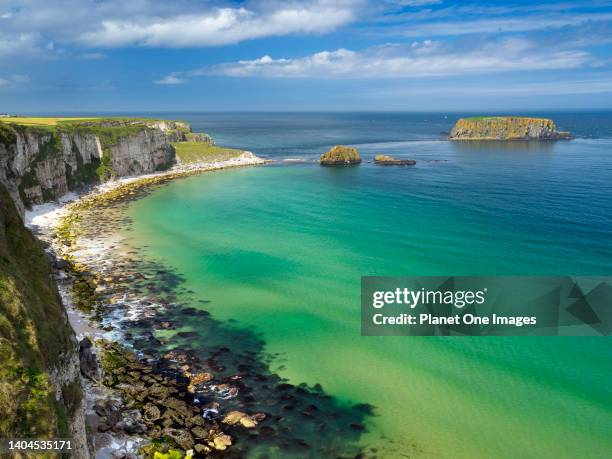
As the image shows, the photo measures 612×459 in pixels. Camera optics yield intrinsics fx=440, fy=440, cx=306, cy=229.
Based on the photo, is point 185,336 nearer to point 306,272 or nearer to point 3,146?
point 306,272

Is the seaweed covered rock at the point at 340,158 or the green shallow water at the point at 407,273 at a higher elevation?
the seaweed covered rock at the point at 340,158

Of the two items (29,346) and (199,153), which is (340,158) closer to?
(199,153)

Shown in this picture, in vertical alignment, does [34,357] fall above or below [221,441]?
above

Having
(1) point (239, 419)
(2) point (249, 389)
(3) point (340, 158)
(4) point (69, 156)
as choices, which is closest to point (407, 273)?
(2) point (249, 389)

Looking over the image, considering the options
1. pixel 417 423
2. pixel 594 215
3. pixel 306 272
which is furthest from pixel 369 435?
pixel 594 215

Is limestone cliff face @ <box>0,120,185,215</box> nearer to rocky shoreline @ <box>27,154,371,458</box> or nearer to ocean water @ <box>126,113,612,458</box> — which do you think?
ocean water @ <box>126,113,612,458</box>

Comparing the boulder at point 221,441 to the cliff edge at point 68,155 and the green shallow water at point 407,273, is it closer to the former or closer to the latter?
the green shallow water at point 407,273

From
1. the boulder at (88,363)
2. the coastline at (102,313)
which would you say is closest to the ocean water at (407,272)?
the coastline at (102,313)
